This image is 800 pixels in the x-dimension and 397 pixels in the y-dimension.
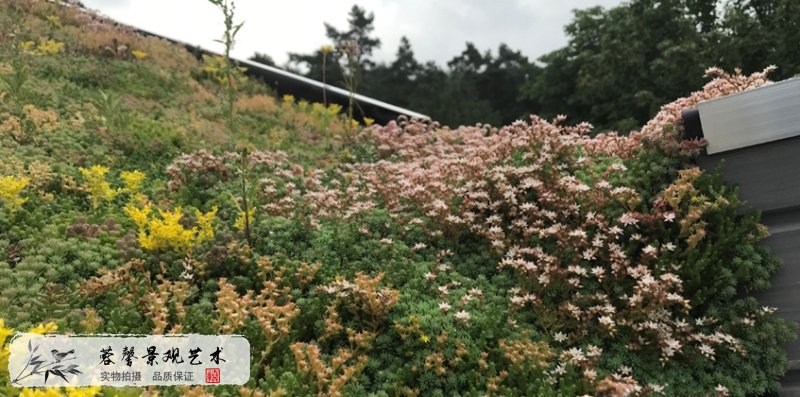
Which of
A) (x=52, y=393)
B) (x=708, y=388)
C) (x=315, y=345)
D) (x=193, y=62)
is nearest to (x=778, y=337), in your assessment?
(x=708, y=388)

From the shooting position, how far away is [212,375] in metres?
3.31

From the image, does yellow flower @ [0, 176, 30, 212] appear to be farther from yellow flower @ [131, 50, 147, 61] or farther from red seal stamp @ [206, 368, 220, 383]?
yellow flower @ [131, 50, 147, 61]

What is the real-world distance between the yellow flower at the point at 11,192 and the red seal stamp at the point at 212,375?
105 inches

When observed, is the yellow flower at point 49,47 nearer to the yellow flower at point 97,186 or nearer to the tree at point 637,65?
the yellow flower at point 97,186

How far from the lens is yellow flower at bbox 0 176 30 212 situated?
462cm

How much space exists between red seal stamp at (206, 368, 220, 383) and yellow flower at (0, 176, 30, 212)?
266 centimetres

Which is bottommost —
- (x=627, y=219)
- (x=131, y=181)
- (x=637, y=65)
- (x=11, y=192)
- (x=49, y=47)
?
(x=627, y=219)

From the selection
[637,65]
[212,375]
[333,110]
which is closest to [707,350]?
[212,375]

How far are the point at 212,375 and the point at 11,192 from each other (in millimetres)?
2735

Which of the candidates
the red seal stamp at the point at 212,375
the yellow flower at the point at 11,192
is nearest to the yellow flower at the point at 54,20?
the yellow flower at the point at 11,192

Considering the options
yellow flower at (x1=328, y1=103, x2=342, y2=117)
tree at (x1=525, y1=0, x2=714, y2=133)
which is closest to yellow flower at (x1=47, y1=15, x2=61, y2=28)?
yellow flower at (x1=328, y1=103, x2=342, y2=117)

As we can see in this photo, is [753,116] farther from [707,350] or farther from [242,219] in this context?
[242,219]

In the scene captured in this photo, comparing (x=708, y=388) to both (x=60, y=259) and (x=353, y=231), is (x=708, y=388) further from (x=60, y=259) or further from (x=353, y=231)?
(x=60, y=259)

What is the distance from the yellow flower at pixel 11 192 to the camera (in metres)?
4.62
